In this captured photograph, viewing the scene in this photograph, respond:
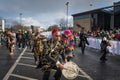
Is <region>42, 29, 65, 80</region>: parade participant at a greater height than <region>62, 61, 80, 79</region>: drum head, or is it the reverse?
<region>42, 29, 65, 80</region>: parade participant

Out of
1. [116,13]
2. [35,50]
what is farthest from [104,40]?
[116,13]

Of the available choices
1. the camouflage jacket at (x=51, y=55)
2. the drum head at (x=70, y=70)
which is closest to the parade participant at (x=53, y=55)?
the camouflage jacket at (x=51, y=55)

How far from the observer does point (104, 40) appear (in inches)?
664

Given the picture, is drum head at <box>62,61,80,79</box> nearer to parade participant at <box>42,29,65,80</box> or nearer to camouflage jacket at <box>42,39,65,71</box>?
parade participant at <box>42,29,65,80</box>

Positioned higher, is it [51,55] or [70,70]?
[51,55]

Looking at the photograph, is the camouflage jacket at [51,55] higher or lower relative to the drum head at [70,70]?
higher

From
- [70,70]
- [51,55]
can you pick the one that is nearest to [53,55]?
[51,55]

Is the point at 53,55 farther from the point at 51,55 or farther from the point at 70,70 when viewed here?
the point at 70,70

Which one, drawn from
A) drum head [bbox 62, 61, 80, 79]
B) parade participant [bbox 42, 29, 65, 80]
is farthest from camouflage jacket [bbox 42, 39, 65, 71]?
drum head [bbox 62, 61, 80, 79]

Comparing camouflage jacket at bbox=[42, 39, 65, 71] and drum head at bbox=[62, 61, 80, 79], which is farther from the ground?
camouflage jacket at bbox=[42, 39, 65, 71]

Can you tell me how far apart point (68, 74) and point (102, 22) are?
206ft

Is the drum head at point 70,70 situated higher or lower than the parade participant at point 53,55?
lower

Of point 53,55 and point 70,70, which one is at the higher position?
point 53,55

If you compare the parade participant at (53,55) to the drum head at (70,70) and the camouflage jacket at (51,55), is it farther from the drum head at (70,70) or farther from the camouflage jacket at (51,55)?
the drum head at (70,70)
